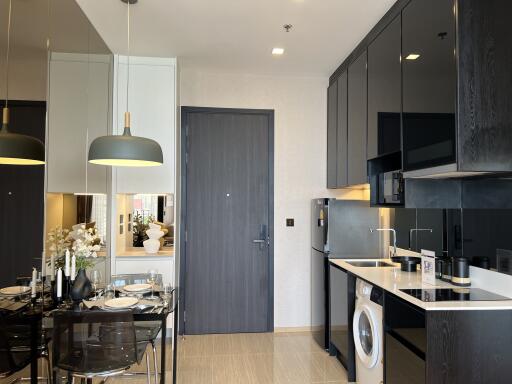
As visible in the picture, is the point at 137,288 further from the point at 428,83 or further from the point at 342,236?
the point at 428,83

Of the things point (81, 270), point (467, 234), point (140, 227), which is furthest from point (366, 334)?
point (140, 227)

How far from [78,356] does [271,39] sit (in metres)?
2.80

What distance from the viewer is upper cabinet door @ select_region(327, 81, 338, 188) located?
403cm

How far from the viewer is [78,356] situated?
2.14 meters

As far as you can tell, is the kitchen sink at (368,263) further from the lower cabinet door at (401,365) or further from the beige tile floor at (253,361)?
the lower cabinet door at (401,365)

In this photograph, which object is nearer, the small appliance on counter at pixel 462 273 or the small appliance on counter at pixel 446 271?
the small appliance on counter at pixel 462 273

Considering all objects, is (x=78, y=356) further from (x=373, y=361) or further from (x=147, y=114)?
(x=147, y=114)

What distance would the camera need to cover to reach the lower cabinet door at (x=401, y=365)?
203 cm

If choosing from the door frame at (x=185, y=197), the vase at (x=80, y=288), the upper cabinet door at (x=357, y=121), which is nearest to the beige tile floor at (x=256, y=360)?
the door frame at (x=185, y=197)

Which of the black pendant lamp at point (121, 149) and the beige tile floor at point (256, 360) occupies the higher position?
the black pendant lamp at point (121, 149)

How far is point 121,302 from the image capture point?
7.88ft

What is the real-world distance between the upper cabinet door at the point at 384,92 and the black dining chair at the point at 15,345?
253 cm

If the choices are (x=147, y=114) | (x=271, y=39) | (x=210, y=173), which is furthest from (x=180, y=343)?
(x=271, y=39)

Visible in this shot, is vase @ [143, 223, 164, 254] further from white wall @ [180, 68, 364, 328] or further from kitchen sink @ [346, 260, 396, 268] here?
kitchen sink @ [346, 260, 396, 268]
